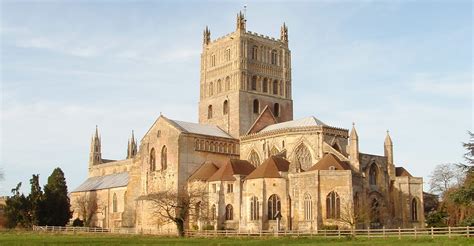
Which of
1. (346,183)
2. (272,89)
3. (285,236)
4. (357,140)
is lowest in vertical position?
(285,236)

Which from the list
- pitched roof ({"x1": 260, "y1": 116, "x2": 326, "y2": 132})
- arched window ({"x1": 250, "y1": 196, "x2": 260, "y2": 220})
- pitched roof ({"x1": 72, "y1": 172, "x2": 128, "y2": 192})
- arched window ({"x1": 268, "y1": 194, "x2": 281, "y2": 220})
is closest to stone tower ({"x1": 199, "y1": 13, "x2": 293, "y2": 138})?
pitched roof ({"x1": 260, "y1": 116, "x2": 326, "y2": 132})

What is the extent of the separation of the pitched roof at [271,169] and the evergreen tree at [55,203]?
110 ft

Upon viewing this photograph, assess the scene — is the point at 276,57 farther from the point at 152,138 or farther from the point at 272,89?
the point at 152,138

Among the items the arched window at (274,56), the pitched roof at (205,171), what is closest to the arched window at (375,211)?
the pitched roof at (205,171)

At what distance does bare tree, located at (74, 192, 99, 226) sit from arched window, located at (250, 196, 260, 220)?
43350 mm

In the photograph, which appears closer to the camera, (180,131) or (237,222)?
(237,222)

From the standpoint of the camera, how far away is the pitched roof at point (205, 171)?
7488cm

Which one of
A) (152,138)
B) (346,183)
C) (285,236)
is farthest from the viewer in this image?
(152,138)

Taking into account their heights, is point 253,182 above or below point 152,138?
below

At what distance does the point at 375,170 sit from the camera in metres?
71.2

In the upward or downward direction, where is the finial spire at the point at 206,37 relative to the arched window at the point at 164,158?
upward

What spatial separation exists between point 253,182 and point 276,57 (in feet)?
95.8

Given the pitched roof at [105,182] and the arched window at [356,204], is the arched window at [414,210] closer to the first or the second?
the arched window at [356,204]

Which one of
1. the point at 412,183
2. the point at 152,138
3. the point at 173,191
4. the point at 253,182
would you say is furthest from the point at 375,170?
the point at 152,138
